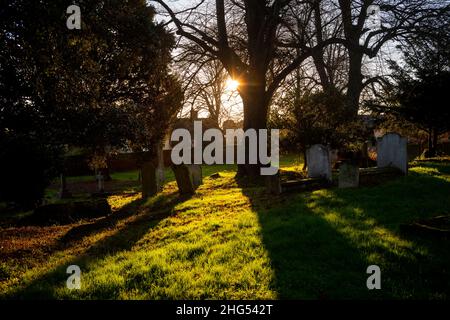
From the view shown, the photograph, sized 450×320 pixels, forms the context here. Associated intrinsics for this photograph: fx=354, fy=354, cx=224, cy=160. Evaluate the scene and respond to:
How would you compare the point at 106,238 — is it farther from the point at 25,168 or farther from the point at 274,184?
the point at 274,184

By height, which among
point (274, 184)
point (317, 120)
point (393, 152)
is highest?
point (317, 120)

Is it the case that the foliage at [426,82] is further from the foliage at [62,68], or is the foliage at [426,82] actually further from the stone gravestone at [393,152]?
the foliage at [62,68]

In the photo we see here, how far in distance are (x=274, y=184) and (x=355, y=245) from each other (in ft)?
19.2

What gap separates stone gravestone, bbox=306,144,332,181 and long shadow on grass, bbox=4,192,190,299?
4704 mm

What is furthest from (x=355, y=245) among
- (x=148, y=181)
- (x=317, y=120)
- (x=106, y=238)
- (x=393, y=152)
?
(x=317, y=120)

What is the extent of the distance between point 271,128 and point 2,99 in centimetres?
1445

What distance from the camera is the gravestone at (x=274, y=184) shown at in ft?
36.9

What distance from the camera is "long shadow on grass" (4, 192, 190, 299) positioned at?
5.09m

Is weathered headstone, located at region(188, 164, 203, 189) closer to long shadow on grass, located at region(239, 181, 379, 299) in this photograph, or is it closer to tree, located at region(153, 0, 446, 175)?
tree, located at region(153, 0, 446, 175)

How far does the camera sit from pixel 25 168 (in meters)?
9.61

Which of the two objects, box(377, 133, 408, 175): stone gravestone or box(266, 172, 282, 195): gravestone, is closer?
box(266, 172, 282, 195): gravestone

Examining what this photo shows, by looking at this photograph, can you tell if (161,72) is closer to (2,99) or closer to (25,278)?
(2,99)

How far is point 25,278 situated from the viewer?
5762 millimetres

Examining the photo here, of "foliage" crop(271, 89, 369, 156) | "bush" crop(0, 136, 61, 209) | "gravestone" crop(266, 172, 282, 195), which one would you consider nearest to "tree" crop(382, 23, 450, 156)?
"foliage" crop(271, 89, 369, 156)
